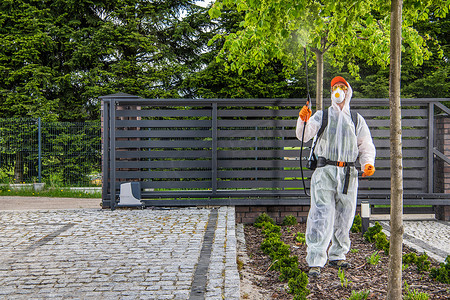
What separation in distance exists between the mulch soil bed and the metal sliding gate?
7.37 ft

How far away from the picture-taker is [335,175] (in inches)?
182

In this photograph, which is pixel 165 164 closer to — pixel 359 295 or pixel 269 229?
pixel 269 229

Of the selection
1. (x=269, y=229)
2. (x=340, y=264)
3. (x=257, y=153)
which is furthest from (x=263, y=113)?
(x=340, y=264)

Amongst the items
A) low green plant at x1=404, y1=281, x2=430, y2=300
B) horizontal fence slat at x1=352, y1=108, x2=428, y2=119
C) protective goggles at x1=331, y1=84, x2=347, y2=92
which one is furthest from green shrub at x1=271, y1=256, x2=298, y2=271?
horizontal fence slat at x1=352, y1=108, x2=428, y2=119

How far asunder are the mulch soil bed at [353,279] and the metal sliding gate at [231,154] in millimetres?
2245

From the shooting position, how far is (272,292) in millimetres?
3996

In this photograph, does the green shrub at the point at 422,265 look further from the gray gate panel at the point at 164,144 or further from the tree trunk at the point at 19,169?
the tree trunk at the point at 19,169

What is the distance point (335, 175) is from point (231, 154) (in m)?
3.38

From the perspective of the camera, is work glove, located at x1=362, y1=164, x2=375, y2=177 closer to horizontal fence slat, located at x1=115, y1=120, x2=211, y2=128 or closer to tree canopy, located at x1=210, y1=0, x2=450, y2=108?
tree canopy, located at x1=210, y1=0, x2=450, y2=108

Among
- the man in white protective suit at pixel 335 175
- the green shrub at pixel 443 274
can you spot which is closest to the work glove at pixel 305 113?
the man in white protective suit at pixel 335 175

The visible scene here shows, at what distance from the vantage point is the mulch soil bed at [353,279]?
154 inches

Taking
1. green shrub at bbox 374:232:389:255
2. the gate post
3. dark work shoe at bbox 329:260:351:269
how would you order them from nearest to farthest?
dark work shoe at bbox 329:260:351:269 < green shrub at bbox 374:232:389:255 < the gate post

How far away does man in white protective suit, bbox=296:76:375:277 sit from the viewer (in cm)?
458

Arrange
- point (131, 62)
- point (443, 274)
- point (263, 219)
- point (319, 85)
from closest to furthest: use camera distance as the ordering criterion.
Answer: point (443, 274)
point (319, 85)
point (263, 219)
point (131, 62)
